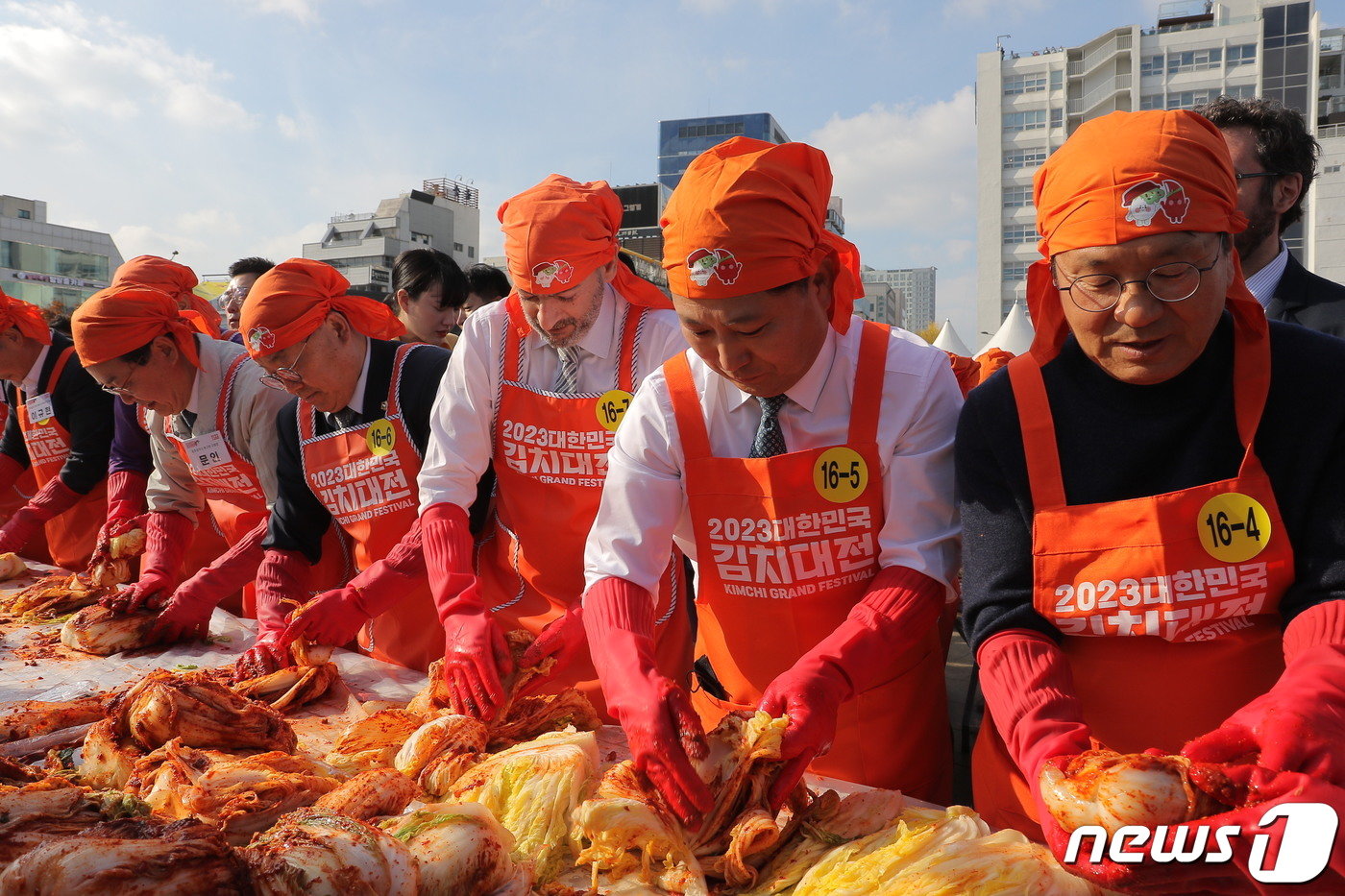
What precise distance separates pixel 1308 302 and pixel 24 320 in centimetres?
615

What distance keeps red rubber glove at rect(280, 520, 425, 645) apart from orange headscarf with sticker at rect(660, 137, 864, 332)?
1.50 metres

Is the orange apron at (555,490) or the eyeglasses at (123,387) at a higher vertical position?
the eyeglasses at (123,387)

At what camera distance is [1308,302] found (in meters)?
2.97

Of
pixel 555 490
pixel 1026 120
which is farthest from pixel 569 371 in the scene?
pixel 1026 120

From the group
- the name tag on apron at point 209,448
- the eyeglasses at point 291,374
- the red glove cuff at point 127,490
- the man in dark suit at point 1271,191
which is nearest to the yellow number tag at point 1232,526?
the man in dark suit at point 1271,191

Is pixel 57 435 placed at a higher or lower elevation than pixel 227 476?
higher

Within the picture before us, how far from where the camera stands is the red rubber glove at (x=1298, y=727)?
4.63 ft

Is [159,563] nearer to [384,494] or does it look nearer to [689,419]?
[384,494]

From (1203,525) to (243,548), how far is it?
10.8ft

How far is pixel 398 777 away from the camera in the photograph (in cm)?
196

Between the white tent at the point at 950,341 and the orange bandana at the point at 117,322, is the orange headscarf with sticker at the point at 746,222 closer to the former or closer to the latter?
the orange bandana at the point at 117,322

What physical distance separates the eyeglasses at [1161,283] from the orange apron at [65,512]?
5.21 metres

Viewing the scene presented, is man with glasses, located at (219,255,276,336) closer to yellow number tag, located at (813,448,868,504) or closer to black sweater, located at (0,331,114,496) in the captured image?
black sweater, located at (0,331,114,496)

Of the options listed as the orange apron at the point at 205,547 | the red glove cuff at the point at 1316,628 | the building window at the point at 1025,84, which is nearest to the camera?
the red glove cuff at the point at 1316,628
